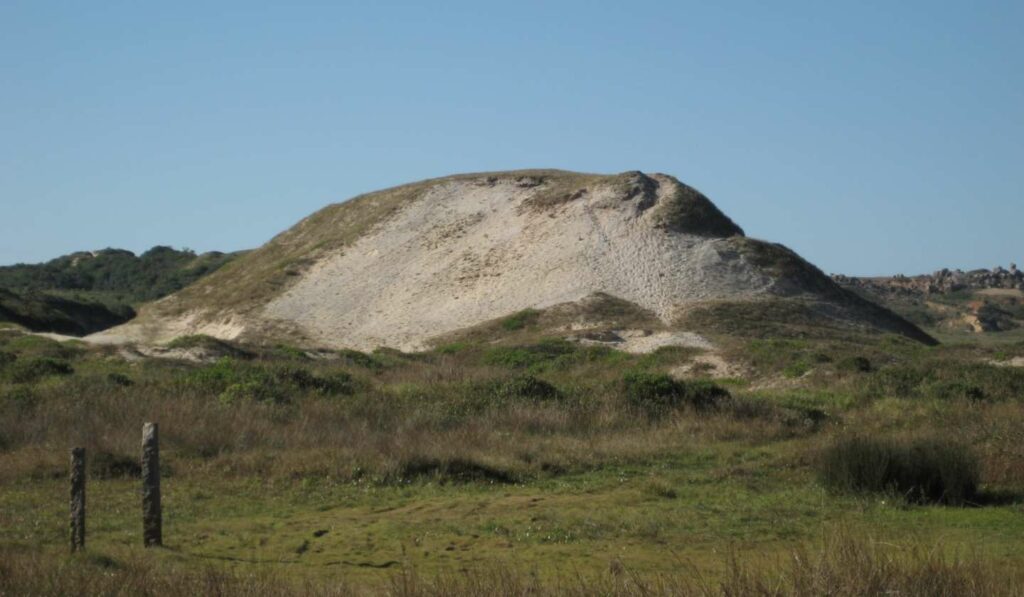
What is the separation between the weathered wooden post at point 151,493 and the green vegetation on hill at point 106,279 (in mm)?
55833

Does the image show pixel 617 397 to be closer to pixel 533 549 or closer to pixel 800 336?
pixel 533 549

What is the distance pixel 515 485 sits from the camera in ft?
54.3

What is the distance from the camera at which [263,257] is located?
6525 cm

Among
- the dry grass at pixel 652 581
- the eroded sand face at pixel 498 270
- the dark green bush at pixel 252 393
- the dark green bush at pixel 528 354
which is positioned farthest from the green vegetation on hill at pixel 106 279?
the dry grass at pixel 652 581

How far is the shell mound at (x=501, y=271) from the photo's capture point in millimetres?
49094

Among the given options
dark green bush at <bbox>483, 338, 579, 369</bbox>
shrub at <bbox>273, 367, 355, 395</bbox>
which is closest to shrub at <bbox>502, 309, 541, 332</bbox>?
dark green bush at <bbox>483, 338, 579, 369</bbox>

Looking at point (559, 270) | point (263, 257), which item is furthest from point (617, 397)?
point (263, 257)

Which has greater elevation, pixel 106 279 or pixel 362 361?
pixel 106 279

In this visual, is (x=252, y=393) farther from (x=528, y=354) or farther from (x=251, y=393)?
(x=528, y=354)

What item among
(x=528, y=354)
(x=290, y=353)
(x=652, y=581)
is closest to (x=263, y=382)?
(x=528, y=354)

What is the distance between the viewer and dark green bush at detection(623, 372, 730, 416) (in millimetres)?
23094

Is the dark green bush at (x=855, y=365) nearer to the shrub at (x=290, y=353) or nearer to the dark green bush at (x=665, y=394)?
the dark green bush at (x=665, y=394)

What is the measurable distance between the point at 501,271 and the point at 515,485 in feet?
118

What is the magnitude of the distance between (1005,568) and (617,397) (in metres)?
13.8
